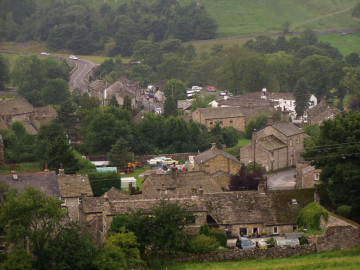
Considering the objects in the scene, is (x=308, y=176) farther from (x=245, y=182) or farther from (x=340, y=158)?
(x=340, y=158)

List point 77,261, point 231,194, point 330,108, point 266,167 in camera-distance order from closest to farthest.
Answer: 1. point 77,261
2. point 231,194
3. point 266,167
4. point 330,108

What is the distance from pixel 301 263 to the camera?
48250 mm

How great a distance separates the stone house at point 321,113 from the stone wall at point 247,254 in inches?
2077

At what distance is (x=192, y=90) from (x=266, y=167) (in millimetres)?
63220

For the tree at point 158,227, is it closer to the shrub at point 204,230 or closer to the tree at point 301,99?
the shrub at point 204,230

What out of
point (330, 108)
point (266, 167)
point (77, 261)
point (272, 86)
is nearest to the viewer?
point (77, 261)

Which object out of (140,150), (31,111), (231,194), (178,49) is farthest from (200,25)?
(231,194)

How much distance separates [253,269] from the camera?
47.2 m

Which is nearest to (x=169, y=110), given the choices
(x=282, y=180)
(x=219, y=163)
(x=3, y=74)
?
(x=219, y=163)

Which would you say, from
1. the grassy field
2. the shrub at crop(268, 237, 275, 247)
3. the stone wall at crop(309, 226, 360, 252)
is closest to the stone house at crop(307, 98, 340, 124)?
the shrub at crop(268, 237, 275, 247)

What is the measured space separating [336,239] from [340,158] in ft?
31.5

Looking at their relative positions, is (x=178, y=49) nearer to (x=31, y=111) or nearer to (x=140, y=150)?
(x=31, y=111)

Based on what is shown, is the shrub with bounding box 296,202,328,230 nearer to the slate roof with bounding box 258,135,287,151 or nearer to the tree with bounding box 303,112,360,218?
the tree with bounding box 303,112,360,218

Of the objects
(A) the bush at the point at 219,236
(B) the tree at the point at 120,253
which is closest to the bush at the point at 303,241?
(A) the bush at the point at 219,236
